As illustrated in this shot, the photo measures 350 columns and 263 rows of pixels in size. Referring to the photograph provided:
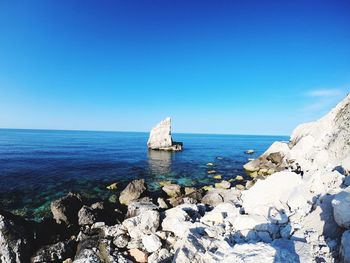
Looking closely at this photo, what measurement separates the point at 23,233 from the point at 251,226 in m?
12.4

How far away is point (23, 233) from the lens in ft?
39.9

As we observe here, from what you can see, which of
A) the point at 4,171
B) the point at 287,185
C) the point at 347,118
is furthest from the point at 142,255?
the point at 4,171

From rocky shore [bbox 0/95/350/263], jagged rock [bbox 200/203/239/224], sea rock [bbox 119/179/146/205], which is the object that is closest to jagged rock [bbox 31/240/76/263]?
rocky shore [bbox 0/95/350/263]

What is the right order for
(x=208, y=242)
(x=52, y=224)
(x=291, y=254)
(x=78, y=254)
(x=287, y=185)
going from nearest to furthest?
(x=291, y=254) → (x=208, y=242) → (x=78, y=254) → (x=287, y=185) → (x=52, y=224)

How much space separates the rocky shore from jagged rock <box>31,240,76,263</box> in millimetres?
47

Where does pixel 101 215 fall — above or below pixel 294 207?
below

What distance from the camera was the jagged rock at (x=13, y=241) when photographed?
1112cm

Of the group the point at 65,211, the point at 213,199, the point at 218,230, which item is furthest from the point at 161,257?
the point at 65,211

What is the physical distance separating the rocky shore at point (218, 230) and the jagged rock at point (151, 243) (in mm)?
46

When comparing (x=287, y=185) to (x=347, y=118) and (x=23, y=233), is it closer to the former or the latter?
(x=347, y=118)

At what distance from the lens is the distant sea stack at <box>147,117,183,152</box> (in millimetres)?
70688

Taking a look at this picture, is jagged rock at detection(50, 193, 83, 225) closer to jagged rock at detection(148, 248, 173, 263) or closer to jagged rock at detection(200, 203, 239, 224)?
jagged rock at detection(148, 248, 173, 263)

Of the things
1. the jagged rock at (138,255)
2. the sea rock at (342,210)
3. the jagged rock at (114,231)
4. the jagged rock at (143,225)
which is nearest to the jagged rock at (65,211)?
the jagged rock at (114,231)

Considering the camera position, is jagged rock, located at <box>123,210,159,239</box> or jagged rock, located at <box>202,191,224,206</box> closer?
jagged rock, located at <box>123,210,159,239</box>
